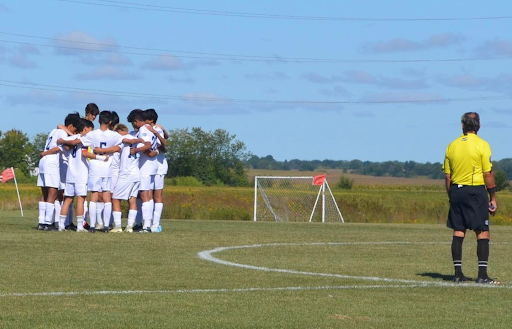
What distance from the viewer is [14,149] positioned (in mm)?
108375

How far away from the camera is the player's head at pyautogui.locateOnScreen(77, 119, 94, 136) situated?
19441mm

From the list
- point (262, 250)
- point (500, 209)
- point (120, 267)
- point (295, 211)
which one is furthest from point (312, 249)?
point (500, 209)

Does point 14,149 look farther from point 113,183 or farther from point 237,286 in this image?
point 237,286

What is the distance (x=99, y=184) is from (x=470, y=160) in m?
9.12

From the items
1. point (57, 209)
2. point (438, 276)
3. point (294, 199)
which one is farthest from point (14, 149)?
point (438, 276)

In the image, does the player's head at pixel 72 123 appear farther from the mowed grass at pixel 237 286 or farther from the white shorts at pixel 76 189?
the mowed grass at pixel 237 286

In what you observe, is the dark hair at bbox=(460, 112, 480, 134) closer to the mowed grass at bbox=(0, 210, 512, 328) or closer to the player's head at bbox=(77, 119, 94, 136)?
the mowed grass at bbox=(0, 210, 512, 328)

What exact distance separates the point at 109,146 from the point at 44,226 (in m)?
2.04

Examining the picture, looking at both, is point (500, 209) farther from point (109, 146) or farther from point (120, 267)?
point (120, 267)

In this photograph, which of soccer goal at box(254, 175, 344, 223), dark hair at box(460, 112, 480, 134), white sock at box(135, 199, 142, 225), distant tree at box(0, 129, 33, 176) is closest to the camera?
dark hair at box(460, 112, 480, 134)

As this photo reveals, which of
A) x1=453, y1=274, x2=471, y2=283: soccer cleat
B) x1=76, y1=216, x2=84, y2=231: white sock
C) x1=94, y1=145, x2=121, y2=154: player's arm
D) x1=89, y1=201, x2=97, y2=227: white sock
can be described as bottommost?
x1=453, y1=274, x2=471, y2=283: soccer cleat

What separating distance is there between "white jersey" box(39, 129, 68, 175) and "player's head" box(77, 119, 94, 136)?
335 millimetres

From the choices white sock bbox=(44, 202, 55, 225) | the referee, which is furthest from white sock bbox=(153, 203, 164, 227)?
the referee

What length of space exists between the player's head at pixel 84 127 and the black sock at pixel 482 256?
9.69 meters
